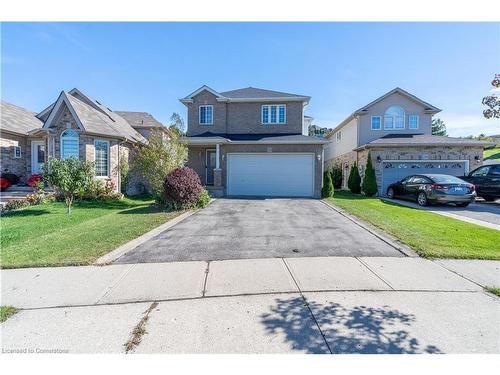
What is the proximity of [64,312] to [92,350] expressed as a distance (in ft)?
3.34

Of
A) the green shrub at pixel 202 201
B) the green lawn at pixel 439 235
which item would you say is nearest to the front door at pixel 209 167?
the green shrub at pixel 202 201

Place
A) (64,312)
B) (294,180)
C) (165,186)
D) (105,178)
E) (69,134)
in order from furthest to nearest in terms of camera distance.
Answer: (294,180) → (105,178) → (69,134) → (165,186) → (64,312)

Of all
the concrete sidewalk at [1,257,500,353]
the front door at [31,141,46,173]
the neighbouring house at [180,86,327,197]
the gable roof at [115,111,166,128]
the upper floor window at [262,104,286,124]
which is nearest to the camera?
the concrete sidewalk at [1,257,500,353]

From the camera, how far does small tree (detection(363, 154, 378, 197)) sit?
16.2 metres

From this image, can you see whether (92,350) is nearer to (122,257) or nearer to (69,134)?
(122,257)

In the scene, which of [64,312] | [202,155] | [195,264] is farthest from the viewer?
[202,155]

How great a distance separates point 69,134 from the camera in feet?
44.0

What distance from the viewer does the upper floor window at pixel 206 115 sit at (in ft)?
60.1

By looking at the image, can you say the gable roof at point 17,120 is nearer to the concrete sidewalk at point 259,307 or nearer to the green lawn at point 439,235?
the concrete sidewalk at point 259,307

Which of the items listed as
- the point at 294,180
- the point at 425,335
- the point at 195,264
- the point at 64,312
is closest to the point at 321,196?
the point at 294,180

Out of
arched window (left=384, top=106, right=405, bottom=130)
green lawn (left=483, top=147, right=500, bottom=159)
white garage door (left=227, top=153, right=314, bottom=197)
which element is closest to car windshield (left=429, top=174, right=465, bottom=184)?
white garage door (left=227, top=153, right=314, bottom=197)

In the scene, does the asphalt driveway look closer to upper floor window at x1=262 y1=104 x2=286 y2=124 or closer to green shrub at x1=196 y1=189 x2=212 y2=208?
green shrub at x1=196 y1=189 x2=212 y2=208

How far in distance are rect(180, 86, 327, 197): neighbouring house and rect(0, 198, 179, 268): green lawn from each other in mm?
6615

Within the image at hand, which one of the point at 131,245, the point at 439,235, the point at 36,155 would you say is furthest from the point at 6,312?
the point at 36,155
